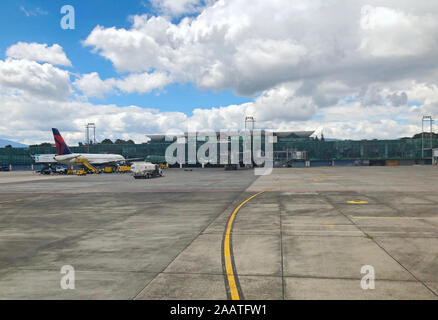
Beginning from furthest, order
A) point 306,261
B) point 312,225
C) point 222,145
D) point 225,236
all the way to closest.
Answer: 1. point 222,145
2. point 312,225
3. point 225,236
4. point 306,261

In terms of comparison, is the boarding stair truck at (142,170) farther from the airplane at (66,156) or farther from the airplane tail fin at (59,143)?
the airplane tail fin at (59,143)

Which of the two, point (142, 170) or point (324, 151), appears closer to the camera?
point (142, 170)

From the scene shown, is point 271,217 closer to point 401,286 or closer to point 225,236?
point 225,236

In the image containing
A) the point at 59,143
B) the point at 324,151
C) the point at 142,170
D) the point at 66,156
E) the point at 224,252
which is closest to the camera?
the point at 224,252

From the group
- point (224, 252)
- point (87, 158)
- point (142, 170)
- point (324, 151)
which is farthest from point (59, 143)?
point (324, 151)

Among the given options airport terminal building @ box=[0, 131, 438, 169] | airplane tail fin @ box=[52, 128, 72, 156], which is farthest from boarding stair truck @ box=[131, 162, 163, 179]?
airport terminal building @ box=[0, 131, 438, 169]

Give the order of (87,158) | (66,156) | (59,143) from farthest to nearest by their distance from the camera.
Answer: (87,158) → (59,143) → (66,156)

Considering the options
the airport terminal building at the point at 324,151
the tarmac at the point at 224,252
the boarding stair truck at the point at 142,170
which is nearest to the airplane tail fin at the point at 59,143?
the boarding stair truck at the point at 142,170

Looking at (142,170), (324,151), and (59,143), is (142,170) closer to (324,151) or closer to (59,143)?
(59,143)

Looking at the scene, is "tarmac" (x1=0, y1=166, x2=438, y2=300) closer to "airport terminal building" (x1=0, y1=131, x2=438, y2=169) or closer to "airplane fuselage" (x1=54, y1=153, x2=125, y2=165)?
"airplane fuselage" (x1=54, y1=153, x2=125, y2=165)

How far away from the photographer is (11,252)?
11859 millimetres
